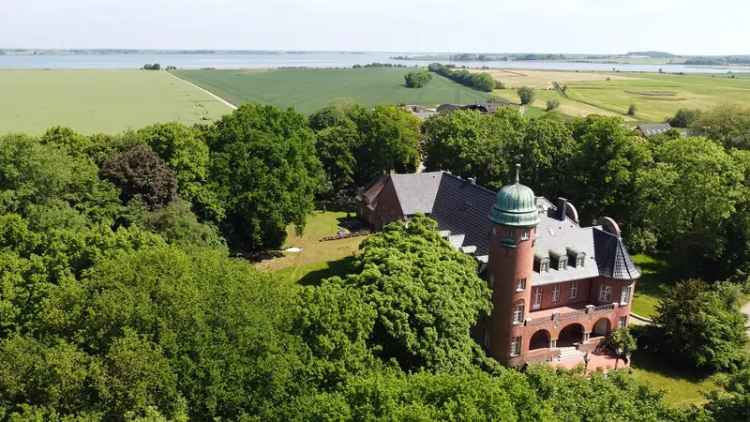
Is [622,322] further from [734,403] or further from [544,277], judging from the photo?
[734,403]

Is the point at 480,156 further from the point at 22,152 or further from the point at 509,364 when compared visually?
the point at 22,152

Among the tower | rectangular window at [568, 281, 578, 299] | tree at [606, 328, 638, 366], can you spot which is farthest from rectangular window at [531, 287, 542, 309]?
tree at [606, 328, 638, 366]

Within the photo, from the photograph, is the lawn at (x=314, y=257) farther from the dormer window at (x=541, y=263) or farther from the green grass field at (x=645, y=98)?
the green grass field at (x=645, y=98)

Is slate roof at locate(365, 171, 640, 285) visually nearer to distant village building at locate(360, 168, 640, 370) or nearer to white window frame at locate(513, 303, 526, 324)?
distant village building at locate(360, 168, 640, 370)

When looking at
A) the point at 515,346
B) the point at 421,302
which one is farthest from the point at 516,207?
the point at 515,346

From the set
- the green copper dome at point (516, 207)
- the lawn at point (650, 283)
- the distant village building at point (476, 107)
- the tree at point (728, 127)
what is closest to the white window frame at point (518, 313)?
the green copper dome at point (516, 207)

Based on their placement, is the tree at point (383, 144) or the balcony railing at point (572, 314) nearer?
the balcony railing at point (572, 314)
